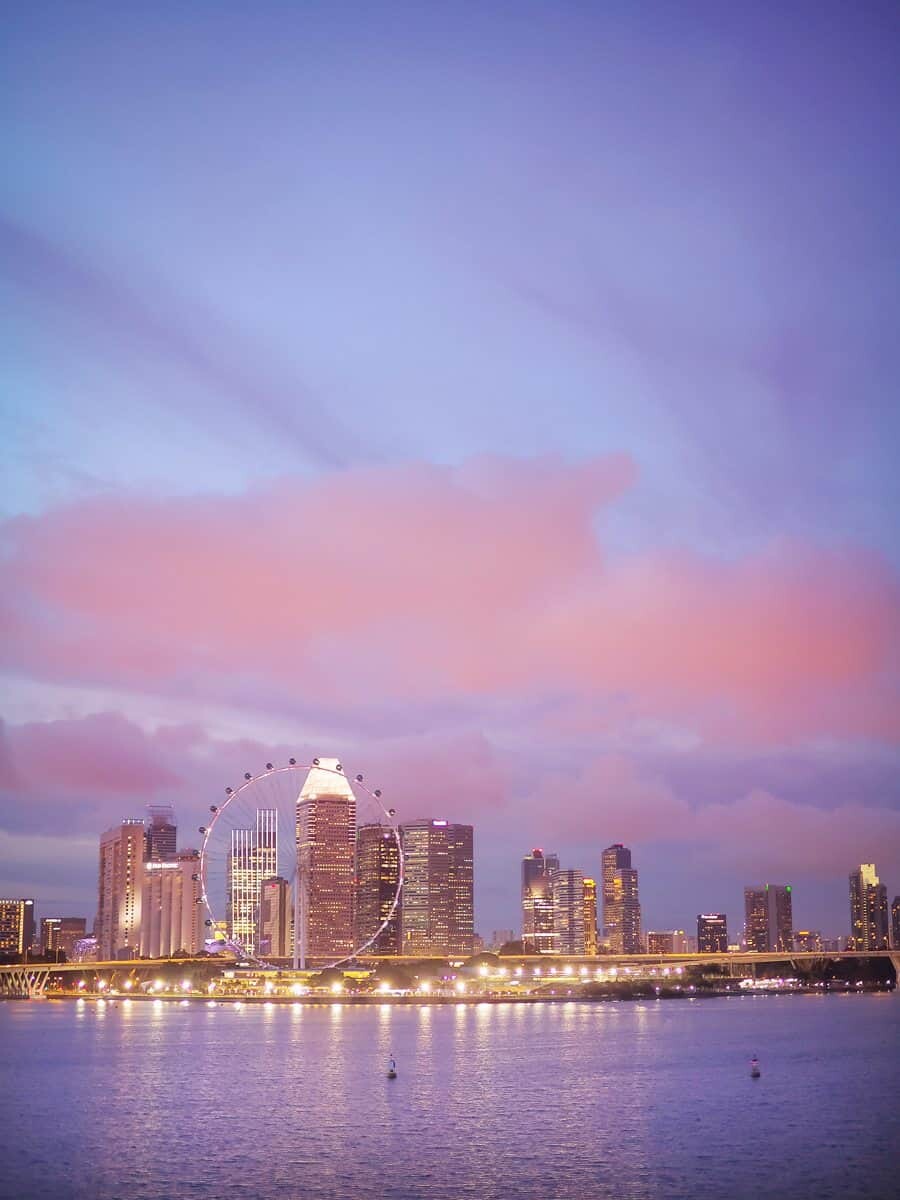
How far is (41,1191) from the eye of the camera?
62.3 m

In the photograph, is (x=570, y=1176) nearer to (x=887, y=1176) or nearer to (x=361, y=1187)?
(x=361, y=1187)

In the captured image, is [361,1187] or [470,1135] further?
[470,1135]

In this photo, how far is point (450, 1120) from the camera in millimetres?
84500

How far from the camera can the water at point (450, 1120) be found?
6431cm

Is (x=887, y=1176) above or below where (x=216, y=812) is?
below

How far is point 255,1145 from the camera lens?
A: 248 feet

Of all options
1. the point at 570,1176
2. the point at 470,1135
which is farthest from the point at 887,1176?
the point at 470,1135

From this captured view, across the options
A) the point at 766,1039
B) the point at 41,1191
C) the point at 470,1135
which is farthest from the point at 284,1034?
the point at 41,1191

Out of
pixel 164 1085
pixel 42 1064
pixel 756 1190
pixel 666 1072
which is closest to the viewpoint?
pixel 756 1190

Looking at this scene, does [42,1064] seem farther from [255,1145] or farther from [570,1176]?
[570,1176]

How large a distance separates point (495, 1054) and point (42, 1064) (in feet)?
143

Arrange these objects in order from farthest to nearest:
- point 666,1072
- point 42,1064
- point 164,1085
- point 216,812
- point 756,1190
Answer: point 216,812
point 42,1064
point 666,1072
point 164,1085
point 756,1190

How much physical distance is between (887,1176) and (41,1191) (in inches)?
1566

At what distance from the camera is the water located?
64.3 meters
